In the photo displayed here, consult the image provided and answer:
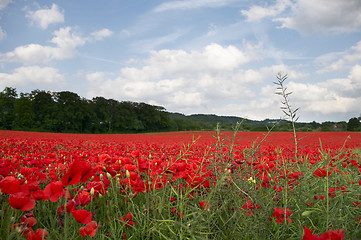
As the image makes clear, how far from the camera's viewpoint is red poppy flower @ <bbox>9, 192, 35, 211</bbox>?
1.28m

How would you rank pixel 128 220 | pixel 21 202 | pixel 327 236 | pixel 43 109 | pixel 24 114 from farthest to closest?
pixel 43 109
pixel 24 114
pixel 128 220
pixel 21 202
pixel 327 236

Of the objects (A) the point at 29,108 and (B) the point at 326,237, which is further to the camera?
(A) the point at 29,108

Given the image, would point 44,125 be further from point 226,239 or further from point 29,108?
point 226,239

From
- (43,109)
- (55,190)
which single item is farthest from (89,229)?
(43,109)

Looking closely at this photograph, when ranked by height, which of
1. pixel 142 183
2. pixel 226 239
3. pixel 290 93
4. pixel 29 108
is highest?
pixel 29 108

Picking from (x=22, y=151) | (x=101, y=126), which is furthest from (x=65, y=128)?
(x=22, y=151)

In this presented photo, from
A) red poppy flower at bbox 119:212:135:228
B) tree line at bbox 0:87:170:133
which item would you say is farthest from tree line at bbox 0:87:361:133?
red poppy flower at bbox 119:212:135:228

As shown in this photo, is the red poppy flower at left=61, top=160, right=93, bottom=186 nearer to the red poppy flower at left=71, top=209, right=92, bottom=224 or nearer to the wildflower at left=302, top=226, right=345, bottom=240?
→ the red poppy flower at left=71, top=209, right=92, bottom=224

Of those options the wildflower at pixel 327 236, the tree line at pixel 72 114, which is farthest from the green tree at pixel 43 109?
the wildflower at pixel 327 236

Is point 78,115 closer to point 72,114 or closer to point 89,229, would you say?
point 72,114

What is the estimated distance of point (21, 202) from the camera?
51.4 inches

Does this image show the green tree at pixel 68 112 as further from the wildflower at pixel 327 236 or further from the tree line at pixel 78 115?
the wildflower at pixel 327 236

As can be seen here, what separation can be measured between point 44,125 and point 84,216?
49.8 m

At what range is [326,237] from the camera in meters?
0.91
